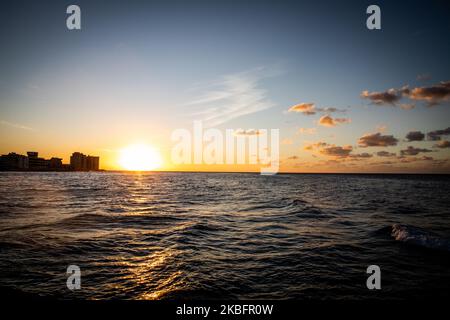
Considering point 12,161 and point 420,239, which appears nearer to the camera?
point 420,239

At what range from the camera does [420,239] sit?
12.7 meters

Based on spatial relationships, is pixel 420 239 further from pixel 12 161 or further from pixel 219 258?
pixel 12 161

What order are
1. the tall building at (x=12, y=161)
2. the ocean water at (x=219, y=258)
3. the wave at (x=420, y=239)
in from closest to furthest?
the ocean water at (x=219, y=258) < the wave at (x=420, y=239) < the tall building at (x=12, y=161)

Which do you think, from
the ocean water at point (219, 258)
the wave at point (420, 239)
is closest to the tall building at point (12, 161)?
the ocean water at point (219, 258)

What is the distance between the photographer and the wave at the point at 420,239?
11.9 metres

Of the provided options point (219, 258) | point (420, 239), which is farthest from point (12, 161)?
point (420, 239)

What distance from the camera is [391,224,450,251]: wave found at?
39.2 feet

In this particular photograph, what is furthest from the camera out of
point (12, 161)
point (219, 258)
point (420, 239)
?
point (12, 161)

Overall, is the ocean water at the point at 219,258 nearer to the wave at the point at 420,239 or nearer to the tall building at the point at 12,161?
the wave at the point at 420,239
